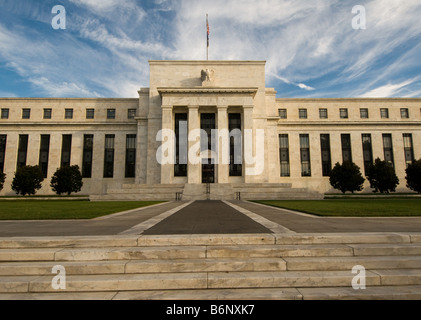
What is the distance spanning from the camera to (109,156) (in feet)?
150

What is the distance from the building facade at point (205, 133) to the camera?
1533 inches

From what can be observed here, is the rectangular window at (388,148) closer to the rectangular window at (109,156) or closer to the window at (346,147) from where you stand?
the window at (346,147)

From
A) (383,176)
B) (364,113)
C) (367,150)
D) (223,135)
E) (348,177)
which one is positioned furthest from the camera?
(364,113)

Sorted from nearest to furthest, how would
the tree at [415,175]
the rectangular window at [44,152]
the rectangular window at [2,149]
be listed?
the tree at [415,175] < the rectangular window at [44,152] < the rectangular window at [2,149]

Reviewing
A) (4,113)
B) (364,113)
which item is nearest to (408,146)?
(364,113)

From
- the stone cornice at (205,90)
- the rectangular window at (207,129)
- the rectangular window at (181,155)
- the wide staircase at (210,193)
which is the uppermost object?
the stone cornice at (205,90)

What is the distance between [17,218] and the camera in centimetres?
1047

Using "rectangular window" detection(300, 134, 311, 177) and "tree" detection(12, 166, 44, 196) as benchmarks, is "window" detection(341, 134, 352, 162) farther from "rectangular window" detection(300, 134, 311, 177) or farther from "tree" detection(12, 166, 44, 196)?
"tree" detection(12, 166, 44, 196)

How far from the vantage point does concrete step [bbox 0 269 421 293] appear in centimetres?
454

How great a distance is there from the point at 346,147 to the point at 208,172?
27.9 m

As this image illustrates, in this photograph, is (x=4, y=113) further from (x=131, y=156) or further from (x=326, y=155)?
(x=326, y=155)

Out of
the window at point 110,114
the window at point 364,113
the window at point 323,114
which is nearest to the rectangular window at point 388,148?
the window at point 364,113

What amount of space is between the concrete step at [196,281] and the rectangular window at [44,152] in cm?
4773
